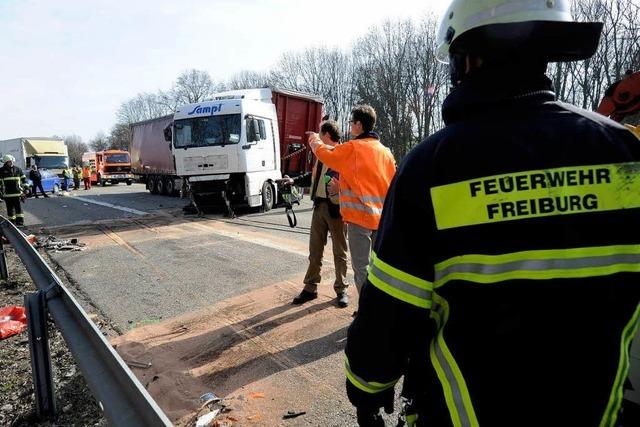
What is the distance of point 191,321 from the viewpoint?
4527 mm

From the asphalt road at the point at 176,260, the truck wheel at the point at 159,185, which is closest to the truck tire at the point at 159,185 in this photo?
the truck wheel at the point at 159,185

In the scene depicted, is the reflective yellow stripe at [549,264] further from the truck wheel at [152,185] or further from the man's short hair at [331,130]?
the truck wheel at [152,185]

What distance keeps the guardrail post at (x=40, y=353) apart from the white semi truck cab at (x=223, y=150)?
30.2 ft

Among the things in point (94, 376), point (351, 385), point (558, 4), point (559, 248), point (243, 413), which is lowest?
point (243, 413)

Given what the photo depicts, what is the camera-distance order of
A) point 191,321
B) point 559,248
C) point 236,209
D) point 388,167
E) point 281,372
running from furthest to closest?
1. point 236,209
2. point 191,321
3. point 388,167
4. point 281,372
5. point 559,248

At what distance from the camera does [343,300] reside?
15.2 feet

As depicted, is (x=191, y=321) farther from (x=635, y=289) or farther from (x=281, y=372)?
(x=635, y=289)

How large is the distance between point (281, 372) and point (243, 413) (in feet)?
1.83

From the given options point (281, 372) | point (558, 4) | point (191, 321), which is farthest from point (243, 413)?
point (558, 4)

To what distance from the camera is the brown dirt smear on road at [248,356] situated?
→ 3053 mm

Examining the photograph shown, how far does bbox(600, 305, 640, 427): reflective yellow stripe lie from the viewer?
110 cm

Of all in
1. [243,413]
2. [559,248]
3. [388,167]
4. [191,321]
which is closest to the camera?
Result: [559,248]

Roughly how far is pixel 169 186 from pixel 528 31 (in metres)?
20.8

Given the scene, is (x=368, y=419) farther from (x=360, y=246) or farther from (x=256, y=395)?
(x=360, y=246)
